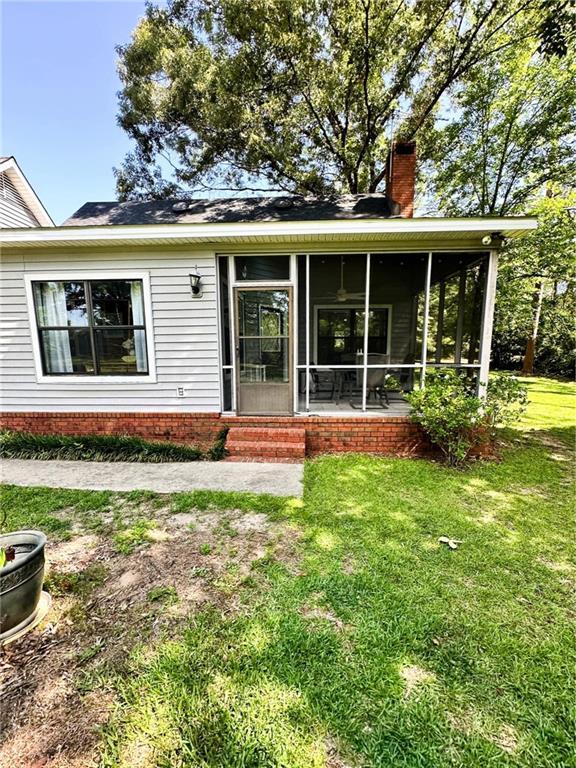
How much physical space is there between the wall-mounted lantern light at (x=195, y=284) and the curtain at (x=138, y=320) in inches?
34.5

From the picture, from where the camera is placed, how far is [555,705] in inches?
69.4

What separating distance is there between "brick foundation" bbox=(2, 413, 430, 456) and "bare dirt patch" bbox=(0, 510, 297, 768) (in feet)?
7.18

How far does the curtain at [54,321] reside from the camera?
587 cm

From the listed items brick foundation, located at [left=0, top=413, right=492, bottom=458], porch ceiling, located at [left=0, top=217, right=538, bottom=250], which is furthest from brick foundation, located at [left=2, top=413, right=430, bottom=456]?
porch ceiling, located at [left=0, top=217, right=538, bottom=250]

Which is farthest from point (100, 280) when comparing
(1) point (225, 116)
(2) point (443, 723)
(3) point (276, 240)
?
(1) point (225, 116)

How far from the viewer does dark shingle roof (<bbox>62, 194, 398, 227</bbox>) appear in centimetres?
736

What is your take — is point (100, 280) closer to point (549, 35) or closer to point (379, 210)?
point (379, 210)

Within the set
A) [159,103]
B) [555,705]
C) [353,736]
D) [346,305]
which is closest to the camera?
[353,736]

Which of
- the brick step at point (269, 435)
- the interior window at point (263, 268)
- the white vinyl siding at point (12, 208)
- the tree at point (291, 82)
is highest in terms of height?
the tree at point (291, 82)

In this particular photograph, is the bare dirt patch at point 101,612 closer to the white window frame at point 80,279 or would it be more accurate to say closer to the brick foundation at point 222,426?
the brick foundation at point 222,426

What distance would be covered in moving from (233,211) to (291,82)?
24.8 feet

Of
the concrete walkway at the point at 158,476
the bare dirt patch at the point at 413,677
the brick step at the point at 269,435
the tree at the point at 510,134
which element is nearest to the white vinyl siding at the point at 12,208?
the concrete walkway at the point at 158,476

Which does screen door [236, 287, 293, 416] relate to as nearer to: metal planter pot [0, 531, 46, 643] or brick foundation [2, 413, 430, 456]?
brick foundation [2, 413, 430, 456]

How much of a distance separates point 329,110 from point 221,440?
1274 cm
